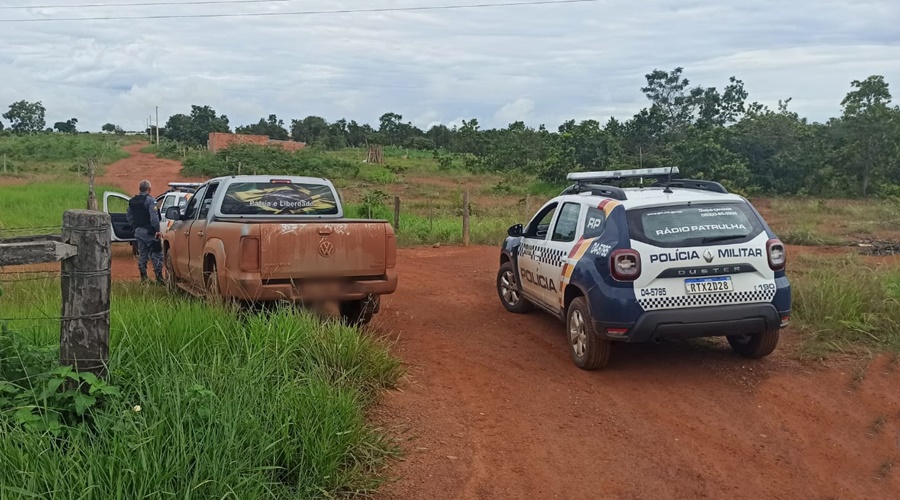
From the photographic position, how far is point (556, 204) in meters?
7.89

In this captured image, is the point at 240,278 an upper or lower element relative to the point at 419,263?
upper

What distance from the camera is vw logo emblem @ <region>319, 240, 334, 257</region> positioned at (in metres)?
6.73

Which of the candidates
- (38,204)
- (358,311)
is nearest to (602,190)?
(358,311)

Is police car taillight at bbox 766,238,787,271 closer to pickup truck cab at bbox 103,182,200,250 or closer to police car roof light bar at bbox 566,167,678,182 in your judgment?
police car roof light bar at bbox 566,167,678,182

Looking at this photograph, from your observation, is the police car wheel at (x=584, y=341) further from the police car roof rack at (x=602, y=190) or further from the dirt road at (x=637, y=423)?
the police car roof rack at (x=602, y=190)

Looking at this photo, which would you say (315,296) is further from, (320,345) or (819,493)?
(819,493)

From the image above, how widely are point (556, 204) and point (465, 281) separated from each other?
400cm

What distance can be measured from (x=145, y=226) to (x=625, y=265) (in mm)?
7689

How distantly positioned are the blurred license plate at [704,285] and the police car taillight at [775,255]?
51 centimetres

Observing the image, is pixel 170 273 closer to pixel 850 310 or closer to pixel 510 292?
pixel 510 292

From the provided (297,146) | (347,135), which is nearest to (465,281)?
(297,146)

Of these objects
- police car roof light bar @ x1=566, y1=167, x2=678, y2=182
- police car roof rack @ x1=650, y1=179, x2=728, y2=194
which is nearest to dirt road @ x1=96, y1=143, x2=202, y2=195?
police car roof light bar @ x1=566, y1=167, x2=678, y2=182

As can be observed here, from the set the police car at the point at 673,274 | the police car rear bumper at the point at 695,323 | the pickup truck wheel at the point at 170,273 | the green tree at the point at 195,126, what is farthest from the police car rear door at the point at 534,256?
the green tree at the point at 195,126

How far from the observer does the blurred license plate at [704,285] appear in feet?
19.1
